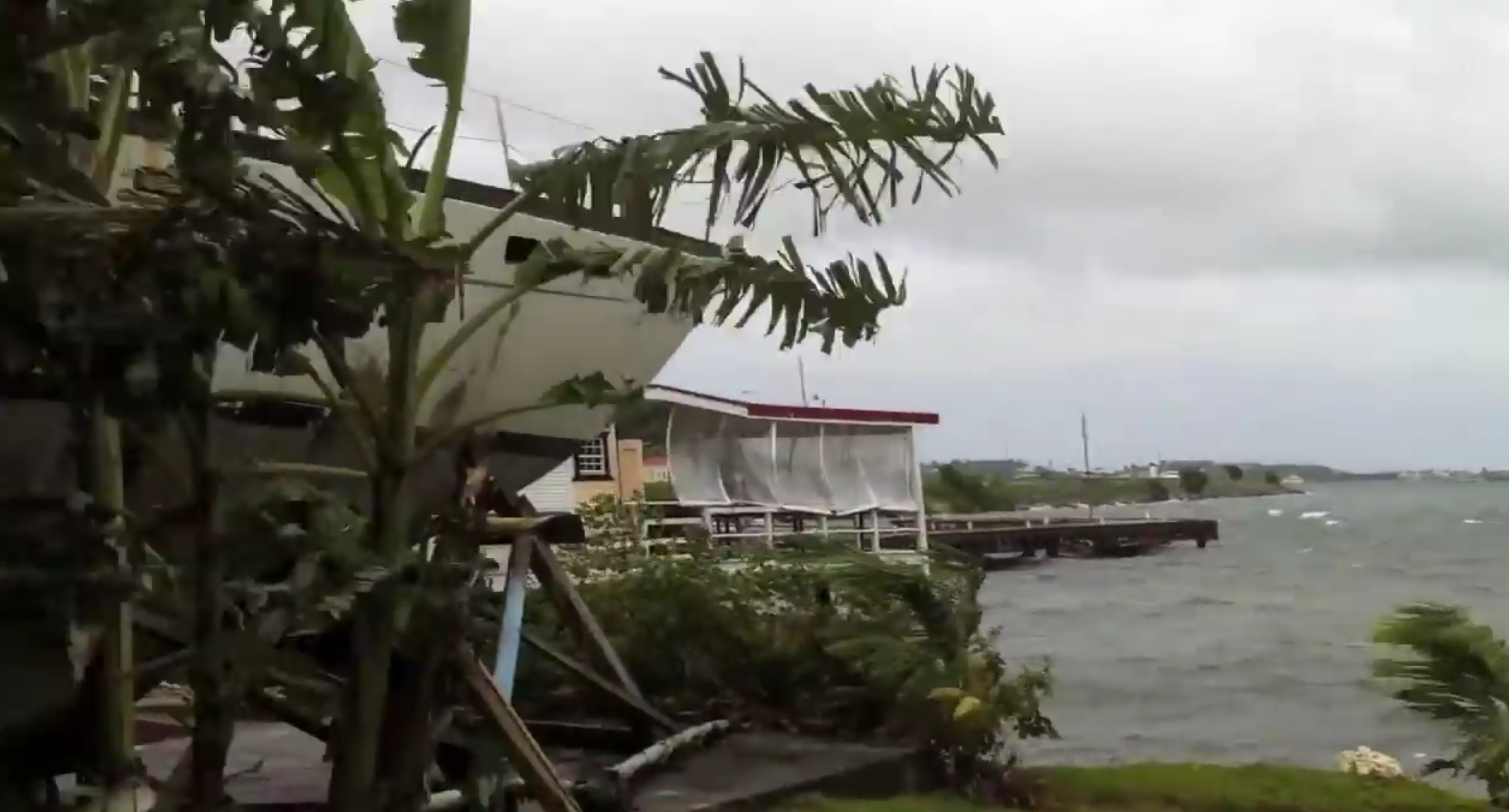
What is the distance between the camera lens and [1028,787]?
742cm

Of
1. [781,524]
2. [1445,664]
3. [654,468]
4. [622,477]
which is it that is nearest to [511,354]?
[1445,664]

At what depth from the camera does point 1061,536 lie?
47.3m

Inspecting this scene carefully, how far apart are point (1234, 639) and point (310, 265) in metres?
23.4

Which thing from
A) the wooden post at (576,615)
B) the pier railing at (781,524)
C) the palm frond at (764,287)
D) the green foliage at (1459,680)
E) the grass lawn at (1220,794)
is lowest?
the grass lawn at (1220,794)

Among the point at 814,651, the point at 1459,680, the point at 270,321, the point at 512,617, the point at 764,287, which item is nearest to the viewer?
the point at 270,321

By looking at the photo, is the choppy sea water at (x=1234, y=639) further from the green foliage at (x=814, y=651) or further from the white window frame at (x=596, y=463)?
the white window frame at (x=596, y=463)

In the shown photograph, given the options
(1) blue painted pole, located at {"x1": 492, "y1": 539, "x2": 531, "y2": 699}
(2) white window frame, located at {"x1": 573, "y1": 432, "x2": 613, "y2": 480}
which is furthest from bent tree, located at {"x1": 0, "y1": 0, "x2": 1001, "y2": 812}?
(2) white window frame, located at {"x1": 573, "y1": 432, "x2": 613, "y2": 480}

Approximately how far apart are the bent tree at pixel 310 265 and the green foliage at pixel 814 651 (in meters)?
3.23

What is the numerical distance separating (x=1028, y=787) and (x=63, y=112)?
561cm

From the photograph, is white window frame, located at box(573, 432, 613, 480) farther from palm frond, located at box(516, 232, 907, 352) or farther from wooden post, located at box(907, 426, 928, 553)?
palm frond, located at box(516, 232, 907, 352)

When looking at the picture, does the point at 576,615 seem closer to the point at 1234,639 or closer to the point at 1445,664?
the point at 1445,664

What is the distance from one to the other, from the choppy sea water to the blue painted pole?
16.0ft

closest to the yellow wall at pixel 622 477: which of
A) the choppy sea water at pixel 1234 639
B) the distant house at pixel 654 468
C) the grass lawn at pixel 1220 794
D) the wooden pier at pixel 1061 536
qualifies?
the distant house at pixel 654 468

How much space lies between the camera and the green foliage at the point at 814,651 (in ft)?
24.7
